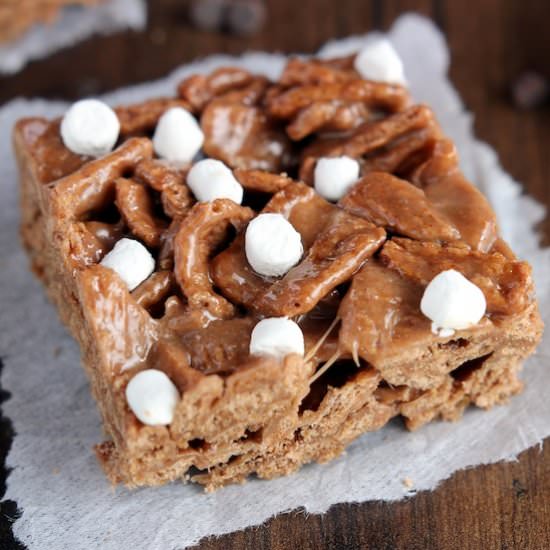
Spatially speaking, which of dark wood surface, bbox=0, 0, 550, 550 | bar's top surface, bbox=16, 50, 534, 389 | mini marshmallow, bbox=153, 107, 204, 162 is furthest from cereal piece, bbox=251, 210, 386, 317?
dark wood surface, bbox=0, 0, 550, 550

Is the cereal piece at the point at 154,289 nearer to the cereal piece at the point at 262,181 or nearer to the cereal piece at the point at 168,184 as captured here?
the cereal piece at the point at 168,184

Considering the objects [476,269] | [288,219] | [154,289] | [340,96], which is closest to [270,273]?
[288,219]

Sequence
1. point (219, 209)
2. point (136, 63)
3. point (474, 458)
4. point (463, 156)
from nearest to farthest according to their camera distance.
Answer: point (219, 209)
point (474, 458)
point (463, 156)
point (136, 63)

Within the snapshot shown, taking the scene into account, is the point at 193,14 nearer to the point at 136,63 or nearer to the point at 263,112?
the point at 136,63

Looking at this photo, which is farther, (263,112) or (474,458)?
(263,112)

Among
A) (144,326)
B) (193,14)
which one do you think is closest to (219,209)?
(144,326)

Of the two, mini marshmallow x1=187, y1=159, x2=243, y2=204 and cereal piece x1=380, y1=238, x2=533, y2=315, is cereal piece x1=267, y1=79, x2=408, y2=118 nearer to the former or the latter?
mini marshmallow x1=187, y1=159, x2=243, y2=204

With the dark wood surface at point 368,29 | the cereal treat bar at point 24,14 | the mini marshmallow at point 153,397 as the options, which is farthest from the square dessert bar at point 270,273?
the cereal treat bar at point 24,14
